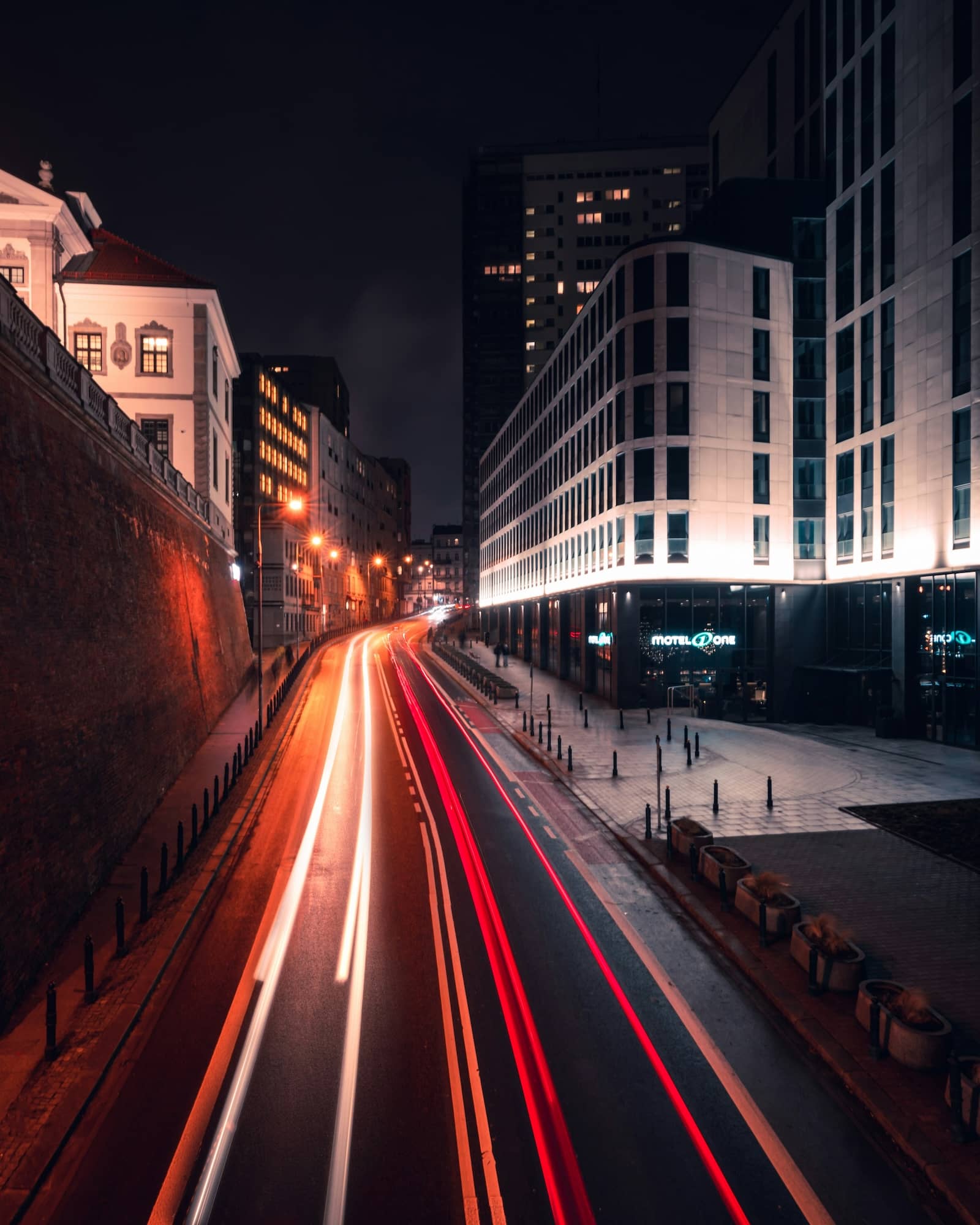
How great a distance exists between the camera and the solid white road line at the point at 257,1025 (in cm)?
635

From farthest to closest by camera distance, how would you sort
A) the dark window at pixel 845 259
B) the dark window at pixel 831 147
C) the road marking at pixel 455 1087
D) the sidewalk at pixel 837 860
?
the dark window at pixel 831 147
the dark window at pixel 845 259
the sidewalk at pixel 837 860
the road marking at pixel 455 1087

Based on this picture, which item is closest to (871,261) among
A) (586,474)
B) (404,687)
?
(586,474)

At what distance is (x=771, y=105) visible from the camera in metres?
42.6

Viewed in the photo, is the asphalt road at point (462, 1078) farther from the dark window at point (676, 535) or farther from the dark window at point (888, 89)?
the dark window at point (888, 89)

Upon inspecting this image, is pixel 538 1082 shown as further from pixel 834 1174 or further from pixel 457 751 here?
pixel 457 751

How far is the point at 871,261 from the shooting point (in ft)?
111

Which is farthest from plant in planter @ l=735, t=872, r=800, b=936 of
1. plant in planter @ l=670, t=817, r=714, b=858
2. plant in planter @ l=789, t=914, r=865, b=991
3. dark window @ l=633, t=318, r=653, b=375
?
dark window @ l=633, t=318, r=653, b=375

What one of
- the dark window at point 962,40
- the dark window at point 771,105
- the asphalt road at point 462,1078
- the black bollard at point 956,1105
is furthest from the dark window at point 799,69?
the black bollard at point 956,1105

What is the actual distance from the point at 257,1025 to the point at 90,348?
4105 cm

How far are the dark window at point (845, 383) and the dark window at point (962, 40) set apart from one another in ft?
34.5

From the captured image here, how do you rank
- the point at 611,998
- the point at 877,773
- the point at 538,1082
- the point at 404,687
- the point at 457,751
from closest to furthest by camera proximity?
the point at 538,1082 → the point at 611,998 → the point at 877,773 → the point at 457,751 → the point at 404,687

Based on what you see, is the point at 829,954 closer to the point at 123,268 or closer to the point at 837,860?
the point at 837,860

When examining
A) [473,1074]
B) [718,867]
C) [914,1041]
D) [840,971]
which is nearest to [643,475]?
[718,867]

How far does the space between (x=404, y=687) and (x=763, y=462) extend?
25.9 meters
